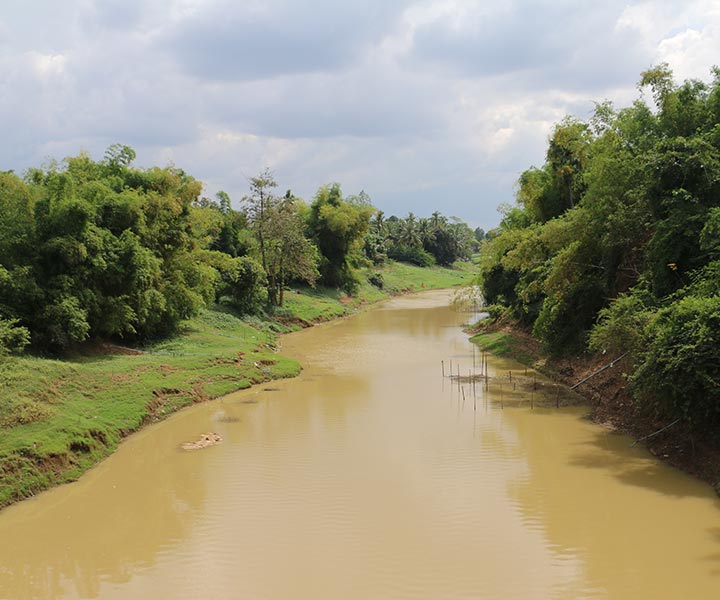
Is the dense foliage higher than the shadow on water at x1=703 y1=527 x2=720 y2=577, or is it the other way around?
the dense foliage

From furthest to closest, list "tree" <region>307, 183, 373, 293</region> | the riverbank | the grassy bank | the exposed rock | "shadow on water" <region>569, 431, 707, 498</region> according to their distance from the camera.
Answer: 1. "tree" <region>307, 183, 373, 293</region>
2. the exposed rock
3. the grassy bank
4. the riverbank
5. "shadow on water" <region>569, 431, 707, 498</region>

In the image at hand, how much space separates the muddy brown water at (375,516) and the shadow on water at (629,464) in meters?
0.06

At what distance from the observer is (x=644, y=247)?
20797mm

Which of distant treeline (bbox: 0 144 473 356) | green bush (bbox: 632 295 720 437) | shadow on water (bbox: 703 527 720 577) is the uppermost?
distant treeline (bbox: 0 144 473 356)

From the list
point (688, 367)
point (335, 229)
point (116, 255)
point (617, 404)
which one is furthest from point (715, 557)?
point (335, 229)

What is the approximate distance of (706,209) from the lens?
1712 centimetres

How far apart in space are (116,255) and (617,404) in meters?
19.5

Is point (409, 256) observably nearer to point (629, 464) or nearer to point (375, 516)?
point (629, 464)

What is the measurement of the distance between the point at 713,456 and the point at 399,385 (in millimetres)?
12844

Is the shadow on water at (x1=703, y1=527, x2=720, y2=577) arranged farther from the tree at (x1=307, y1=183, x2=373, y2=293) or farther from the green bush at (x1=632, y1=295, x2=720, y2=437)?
the tree at (x1=307, y1=183, x2=373, y2=293)

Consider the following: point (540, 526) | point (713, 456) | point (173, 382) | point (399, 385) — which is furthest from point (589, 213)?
point (173, 382)

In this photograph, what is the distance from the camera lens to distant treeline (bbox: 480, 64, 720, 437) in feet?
44.9

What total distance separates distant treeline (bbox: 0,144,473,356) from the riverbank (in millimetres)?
17092

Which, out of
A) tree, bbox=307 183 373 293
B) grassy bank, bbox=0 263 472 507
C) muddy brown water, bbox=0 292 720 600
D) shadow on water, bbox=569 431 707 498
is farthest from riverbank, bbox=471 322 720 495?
tree, bbox=307 183 373 293
